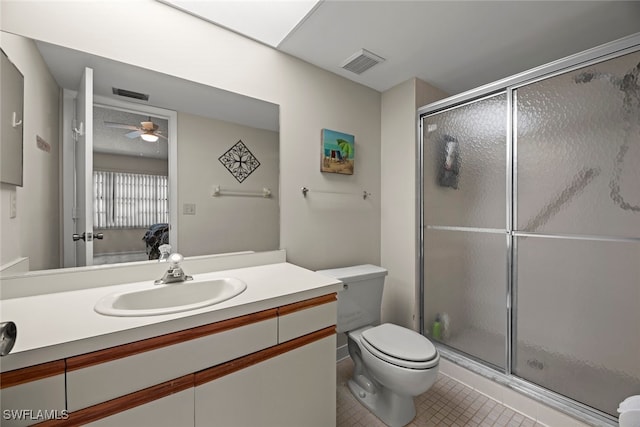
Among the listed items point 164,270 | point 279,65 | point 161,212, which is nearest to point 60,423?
point 164,270

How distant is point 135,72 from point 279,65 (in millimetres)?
847

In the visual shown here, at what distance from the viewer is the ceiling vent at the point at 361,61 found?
5.93 feet

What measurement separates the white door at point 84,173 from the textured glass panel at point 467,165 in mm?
2117

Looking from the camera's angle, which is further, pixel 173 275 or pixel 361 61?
pixel 361 61

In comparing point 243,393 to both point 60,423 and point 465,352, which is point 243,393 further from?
point 465,352

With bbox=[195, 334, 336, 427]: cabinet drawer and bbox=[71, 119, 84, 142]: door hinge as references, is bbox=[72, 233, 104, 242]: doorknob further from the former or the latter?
bbox=[195, 334, 336, 427]: cabinet drawer

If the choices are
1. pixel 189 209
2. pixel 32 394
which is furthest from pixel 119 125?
pixel 32 394

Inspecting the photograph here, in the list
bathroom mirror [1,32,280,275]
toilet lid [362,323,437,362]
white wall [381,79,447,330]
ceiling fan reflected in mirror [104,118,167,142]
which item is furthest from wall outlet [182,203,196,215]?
white wall [381,79,447,330]

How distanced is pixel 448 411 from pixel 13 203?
236 cm

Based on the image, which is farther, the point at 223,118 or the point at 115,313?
the point at 223,118

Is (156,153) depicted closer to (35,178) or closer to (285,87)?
(35,178)

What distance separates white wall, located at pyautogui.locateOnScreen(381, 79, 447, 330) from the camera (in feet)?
7.06

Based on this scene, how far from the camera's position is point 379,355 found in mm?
1460

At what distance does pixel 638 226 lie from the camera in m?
1.30
